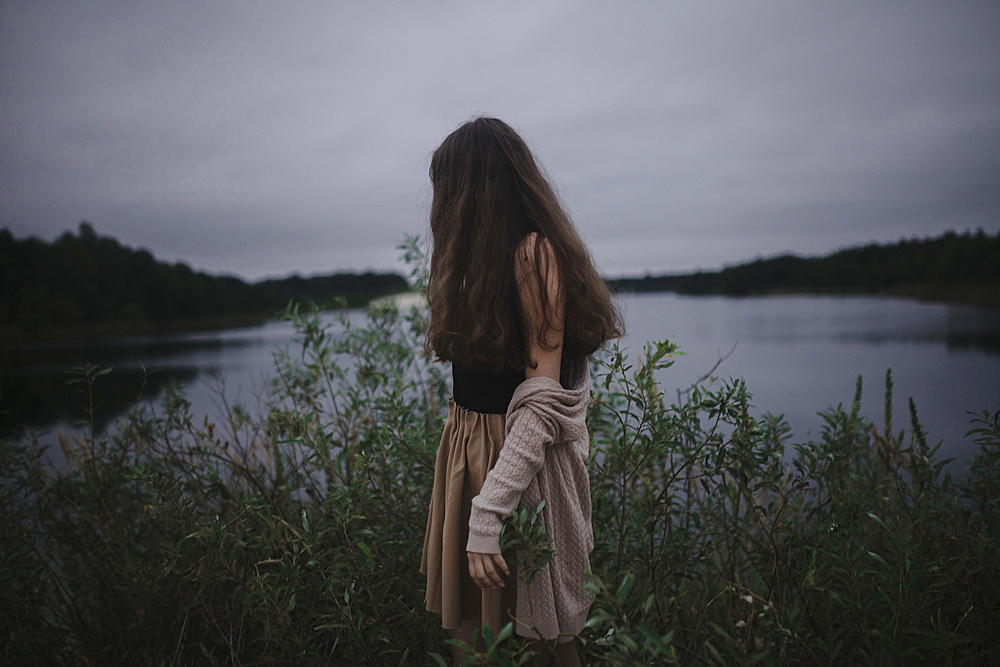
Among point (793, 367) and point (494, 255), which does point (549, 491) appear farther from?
point (793, 367)

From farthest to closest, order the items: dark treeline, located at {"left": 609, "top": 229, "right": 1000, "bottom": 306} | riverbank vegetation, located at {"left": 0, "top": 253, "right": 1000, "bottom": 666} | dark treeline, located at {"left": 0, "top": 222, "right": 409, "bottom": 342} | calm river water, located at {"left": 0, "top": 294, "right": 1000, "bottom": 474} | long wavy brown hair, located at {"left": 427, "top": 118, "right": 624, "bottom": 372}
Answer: dark treeline, located at {"left": 0, "top": 222, "right": 409, "bottom": 342} < dark treeline, located at {"left": 609, "top": 229, "right": 1000, "bottom": 306} < calm river water, located at {"left": 0, "top": 294, "right": 1000, "bottom": 474} < riverbank vegetation, located at {"left": 0, "top": 253, "right": 1000, "bottom": 666} < long wavy brown hair, located at {"left": 427, "top": 118, "right": 624, "bottom": 372}

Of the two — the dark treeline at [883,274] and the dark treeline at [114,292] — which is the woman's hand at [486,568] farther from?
the dark treeline at [883,274]

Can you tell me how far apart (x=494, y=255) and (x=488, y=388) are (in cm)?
37

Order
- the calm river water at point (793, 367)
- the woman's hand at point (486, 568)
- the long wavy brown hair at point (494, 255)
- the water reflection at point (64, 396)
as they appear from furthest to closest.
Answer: the calm river water at point (793, 367)
the water reflection at point (64, 396)
the long wavy brown hair at point (494, 255)
the woman's hand at point (486, 568)

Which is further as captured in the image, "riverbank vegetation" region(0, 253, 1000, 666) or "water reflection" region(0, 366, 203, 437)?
"water reflection" region(0, 366, 203, 437)

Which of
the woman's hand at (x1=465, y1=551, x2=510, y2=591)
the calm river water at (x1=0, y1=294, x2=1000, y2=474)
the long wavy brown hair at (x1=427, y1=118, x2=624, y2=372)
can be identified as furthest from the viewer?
the calm river water at (x1=0, y1=294, x2=1000, y2=474)

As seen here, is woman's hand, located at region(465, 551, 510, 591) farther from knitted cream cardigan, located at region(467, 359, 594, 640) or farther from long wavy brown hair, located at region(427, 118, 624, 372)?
long wavy brown hair, located at region(427, 118, 624, 372)

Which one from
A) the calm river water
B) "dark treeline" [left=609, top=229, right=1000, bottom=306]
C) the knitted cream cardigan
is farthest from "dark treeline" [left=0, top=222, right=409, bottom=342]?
"dark treeline" [left=609, top=229, right=1000, bottom=306]

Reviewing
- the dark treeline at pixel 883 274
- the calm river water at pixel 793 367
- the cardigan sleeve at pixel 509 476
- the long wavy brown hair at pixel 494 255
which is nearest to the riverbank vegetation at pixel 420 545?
the cardigan sleeve at pixel 509 476

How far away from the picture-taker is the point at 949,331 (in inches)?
345

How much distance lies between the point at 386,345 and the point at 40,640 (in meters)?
2.02

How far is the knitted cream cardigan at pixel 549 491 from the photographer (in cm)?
109

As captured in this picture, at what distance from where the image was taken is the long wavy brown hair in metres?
1.22

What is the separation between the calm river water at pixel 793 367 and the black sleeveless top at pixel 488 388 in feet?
1.92
